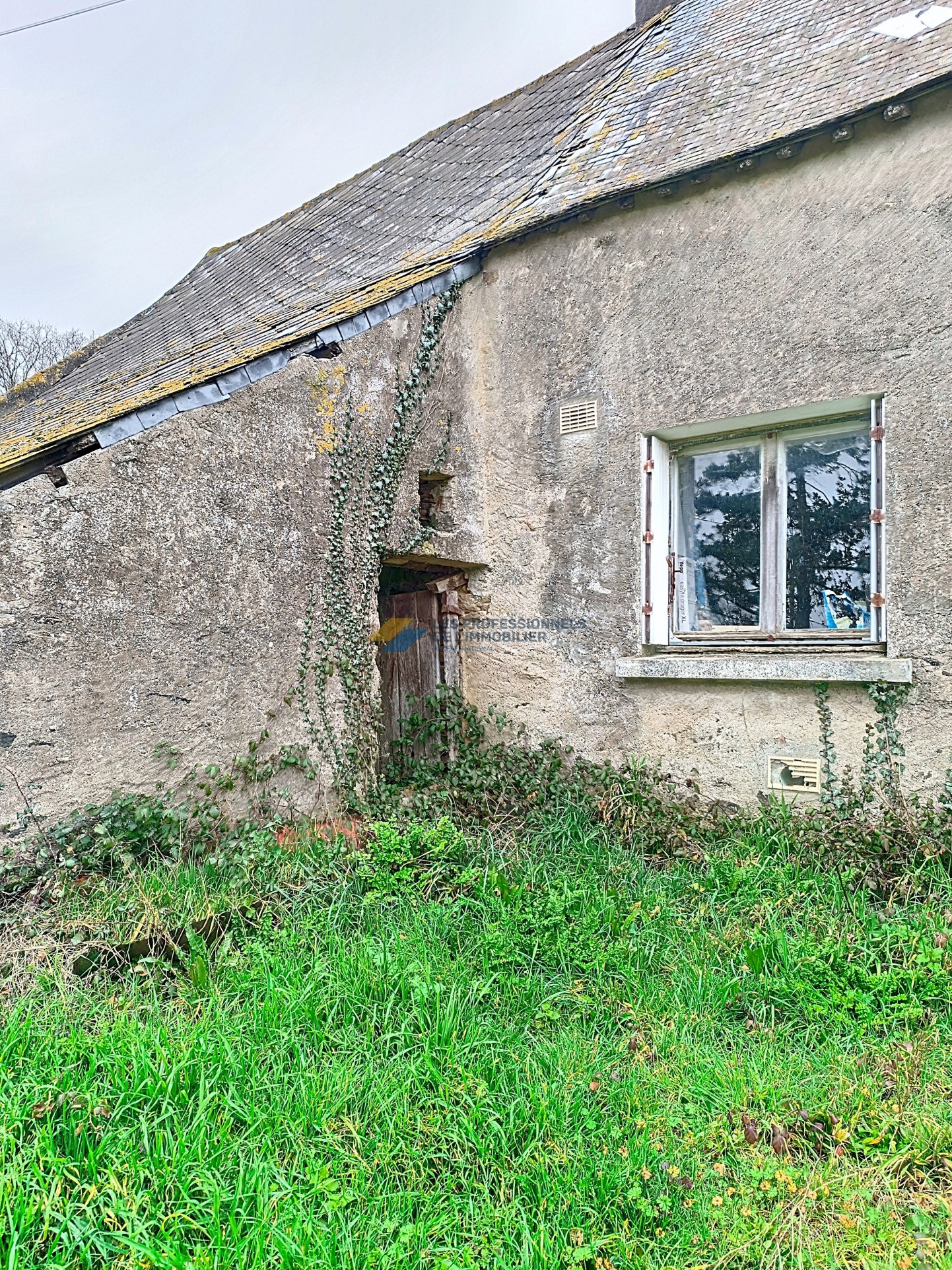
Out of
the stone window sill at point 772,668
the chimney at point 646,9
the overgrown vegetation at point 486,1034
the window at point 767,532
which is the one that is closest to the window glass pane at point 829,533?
the window at point 767,532

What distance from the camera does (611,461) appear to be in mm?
5137

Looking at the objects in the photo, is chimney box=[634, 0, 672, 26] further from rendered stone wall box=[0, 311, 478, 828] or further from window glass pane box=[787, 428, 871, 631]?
window glass pane box=[787, 428, 871, 631]

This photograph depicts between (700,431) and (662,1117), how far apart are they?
3.88 m

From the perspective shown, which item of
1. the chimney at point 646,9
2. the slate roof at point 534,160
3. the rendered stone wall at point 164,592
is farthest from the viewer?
the chimney at point 646,9

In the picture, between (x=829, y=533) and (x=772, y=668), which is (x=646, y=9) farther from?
(x=772, y=668)

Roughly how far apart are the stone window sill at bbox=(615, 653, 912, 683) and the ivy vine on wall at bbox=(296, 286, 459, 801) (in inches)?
67.2

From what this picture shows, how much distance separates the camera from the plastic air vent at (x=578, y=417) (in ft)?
17.2

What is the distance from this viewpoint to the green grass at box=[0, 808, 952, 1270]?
6.81ft

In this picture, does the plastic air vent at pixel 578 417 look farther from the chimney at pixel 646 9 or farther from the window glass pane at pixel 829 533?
the chimney at pixel 646 9

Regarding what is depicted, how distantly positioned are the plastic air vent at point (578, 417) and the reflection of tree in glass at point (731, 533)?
0.77m

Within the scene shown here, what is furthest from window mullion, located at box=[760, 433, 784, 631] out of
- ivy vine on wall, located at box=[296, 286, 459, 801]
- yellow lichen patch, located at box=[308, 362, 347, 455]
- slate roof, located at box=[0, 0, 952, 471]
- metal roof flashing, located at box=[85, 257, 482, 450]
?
yellow lichen patch, located at box=[308, 362, 347, 455]

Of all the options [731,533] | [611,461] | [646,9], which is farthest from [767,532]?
Result: [646,9]

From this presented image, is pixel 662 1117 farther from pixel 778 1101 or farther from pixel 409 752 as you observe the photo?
pixel 409 752

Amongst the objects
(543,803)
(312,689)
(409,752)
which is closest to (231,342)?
(312,689)
